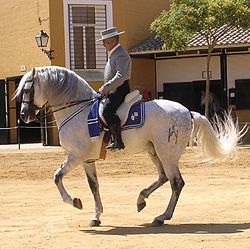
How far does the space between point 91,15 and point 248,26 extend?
721cm

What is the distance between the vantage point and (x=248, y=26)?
90.2 feet

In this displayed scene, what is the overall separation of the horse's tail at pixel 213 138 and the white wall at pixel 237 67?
20.3 m

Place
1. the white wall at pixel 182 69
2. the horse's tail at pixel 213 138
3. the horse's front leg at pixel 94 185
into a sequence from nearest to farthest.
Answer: the horse's front leg at pixel 94 185 < the horse's tail at pixel 213 138 < the white wall at pixel 182 69

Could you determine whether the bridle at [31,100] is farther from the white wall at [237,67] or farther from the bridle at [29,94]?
the white wall at [237,67]

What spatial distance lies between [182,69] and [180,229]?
22765 millimetres

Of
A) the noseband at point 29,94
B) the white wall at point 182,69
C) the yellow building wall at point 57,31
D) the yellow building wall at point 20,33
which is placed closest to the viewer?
the noseband at point 29,94

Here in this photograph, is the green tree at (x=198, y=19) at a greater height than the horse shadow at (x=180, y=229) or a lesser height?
greater

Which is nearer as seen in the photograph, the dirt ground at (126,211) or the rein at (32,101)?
the dirt ground at (126,211)

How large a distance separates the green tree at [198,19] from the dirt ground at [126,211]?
832cm

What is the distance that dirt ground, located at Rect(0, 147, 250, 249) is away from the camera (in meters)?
9.10

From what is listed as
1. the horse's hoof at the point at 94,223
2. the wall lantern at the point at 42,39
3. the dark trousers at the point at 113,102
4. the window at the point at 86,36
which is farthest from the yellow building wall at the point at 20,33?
the horse's hoof at the point at 94,223

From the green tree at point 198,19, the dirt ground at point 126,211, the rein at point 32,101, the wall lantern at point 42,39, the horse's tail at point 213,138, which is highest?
the green tree at point 198,19

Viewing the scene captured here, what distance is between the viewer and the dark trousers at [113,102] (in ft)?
34.5

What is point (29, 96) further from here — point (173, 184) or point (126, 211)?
point (126, 211)
